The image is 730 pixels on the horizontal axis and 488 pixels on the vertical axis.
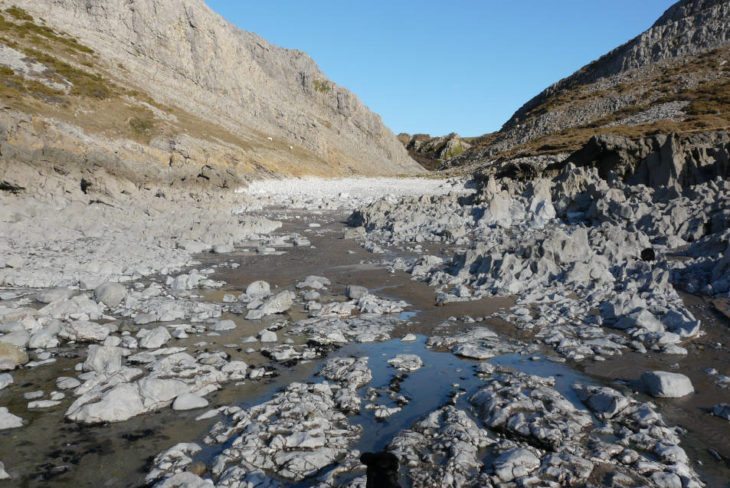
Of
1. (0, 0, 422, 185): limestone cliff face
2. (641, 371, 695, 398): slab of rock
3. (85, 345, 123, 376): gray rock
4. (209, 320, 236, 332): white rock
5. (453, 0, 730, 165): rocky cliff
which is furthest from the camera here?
(453, 0, 730, 165): rocky cliff

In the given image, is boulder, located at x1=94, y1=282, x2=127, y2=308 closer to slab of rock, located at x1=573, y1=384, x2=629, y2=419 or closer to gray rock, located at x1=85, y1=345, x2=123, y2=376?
gray rock, located at x1=85, y1=345, x2=123, y2=376

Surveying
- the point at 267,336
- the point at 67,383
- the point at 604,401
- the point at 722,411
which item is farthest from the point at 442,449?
the point at 67,383

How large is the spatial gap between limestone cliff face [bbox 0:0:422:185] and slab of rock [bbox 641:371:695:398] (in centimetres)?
4852

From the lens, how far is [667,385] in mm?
6344

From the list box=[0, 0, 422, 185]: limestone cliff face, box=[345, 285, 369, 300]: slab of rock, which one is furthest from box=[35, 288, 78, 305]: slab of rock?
box=[0, 0, 422, 185]: limestone cliff face

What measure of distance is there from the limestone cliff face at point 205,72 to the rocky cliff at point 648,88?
30616 millimetres

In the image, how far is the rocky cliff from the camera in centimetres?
6469

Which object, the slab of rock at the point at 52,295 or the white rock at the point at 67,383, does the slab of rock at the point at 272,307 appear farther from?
the slab of rock at the point at 52,295

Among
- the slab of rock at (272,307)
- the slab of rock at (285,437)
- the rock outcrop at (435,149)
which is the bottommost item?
the slab of rock at (285,437)

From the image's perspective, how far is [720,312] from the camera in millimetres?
9406

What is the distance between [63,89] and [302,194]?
25.7 metres

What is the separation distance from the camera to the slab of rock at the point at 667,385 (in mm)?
6332

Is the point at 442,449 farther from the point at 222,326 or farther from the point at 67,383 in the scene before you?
the point at 222,326

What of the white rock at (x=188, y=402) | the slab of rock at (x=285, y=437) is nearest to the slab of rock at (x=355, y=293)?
the slab of rock at (x=285, y=437)
